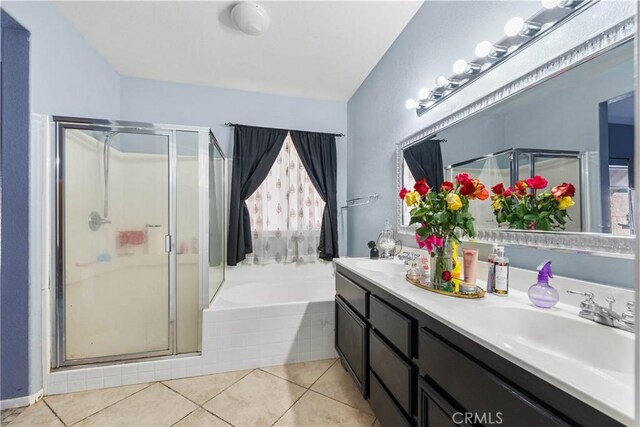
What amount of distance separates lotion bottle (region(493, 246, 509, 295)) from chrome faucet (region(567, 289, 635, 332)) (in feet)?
0.68

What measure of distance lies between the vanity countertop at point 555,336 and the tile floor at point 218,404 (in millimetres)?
943

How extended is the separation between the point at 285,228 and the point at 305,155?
0.87 m

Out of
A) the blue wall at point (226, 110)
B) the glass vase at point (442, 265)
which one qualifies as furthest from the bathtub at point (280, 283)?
the glass vase at point (442, 265)

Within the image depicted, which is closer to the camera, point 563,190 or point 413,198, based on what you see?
point 563,190

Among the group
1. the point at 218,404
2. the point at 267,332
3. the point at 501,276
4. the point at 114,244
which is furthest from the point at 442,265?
the point at 114,244

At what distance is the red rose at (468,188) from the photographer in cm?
108

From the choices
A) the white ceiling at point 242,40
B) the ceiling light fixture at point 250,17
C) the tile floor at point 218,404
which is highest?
the white ceiling at point 242,40

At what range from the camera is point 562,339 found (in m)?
0.80

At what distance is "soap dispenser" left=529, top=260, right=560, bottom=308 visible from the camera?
873mm

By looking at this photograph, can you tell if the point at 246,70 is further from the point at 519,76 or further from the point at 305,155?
the point at 519,76

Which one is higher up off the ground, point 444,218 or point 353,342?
point 444,218

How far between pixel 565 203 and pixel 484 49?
30.3 inches

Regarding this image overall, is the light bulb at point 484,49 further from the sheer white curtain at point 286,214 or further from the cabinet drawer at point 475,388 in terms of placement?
the sheer white curtain at point 286,214

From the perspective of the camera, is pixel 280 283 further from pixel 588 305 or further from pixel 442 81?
pixel 588 305
